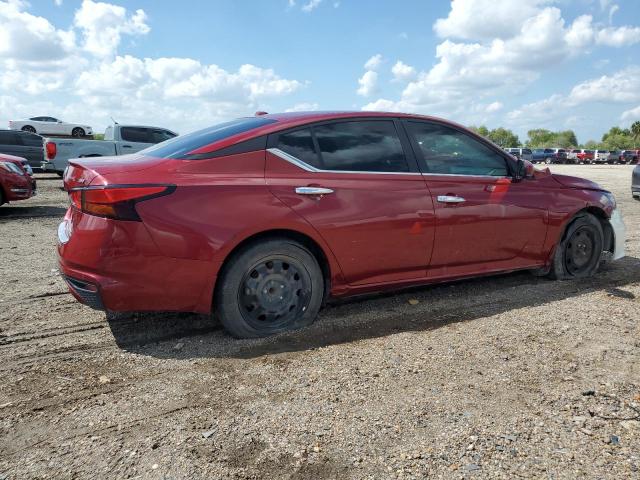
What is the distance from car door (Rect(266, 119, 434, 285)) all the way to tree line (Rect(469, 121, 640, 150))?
10477cm

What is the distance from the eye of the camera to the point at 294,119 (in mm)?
3734

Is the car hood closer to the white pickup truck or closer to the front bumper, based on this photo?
the front bumper

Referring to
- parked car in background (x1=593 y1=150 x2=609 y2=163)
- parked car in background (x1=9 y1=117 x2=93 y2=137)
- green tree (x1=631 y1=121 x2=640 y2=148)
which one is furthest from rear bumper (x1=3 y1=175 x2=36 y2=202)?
green tree (x1=631 y1=121 x2=640 y2=148)

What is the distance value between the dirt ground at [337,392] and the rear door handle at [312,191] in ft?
3.36

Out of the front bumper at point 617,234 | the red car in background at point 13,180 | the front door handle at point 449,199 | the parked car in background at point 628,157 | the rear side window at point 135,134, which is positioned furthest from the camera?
the parked car in background at point 628,157

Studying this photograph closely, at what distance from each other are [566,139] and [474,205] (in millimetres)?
140947

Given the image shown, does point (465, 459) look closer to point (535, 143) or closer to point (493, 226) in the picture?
point (493, 226)

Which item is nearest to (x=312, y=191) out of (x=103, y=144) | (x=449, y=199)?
(x=449, y=199)

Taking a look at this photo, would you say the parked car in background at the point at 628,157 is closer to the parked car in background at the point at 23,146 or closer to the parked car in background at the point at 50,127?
the parked car in background at the point at 50,127

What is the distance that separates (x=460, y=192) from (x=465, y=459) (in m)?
2.43

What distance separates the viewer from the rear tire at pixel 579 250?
16.1ft

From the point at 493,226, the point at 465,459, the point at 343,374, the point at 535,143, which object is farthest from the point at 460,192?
the point at 535,143

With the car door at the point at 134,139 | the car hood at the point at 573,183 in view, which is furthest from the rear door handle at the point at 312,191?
the car door at the point at 134,139

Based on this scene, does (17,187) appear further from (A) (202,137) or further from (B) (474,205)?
(B) (474,205)
